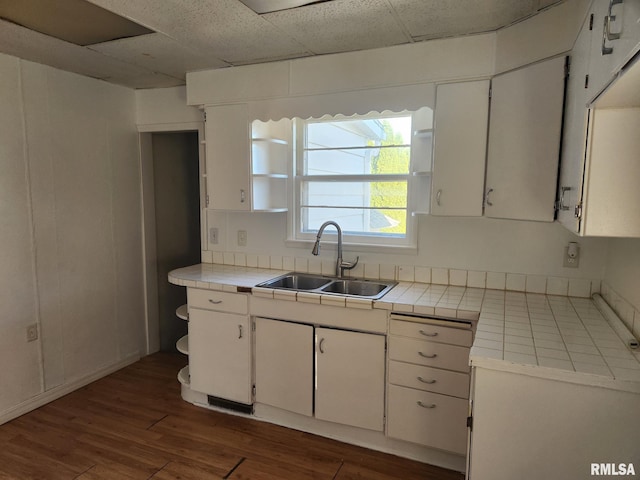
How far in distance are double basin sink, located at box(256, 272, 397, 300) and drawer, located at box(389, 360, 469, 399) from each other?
0.46m

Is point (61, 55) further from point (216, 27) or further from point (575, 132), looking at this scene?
point (575, 132)

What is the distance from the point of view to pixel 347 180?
2914 mm

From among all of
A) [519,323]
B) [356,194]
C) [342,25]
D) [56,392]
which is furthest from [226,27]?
[56,392]

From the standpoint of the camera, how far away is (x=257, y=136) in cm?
288

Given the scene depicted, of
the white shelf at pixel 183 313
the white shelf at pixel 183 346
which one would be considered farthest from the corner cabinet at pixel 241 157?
the white shelf at pixel 183 346

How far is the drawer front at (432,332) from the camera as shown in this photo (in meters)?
2.08

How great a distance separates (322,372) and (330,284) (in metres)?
0.57

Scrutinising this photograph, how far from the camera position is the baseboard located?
2670 millimetres

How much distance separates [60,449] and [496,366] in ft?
7.96

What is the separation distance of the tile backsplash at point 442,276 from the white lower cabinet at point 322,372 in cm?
60

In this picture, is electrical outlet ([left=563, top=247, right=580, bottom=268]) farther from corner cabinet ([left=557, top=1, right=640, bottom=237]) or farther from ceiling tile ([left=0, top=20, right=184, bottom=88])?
ceiling tile ([left=0, top=20, right=184, bottom=88])

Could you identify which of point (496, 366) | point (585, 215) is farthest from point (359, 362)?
point (585, 215)

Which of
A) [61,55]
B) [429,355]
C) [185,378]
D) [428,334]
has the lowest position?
[185,378]

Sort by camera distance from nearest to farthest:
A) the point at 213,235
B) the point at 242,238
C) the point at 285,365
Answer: the point at 285,365 < the point at 242,238 < the point at 213,235
